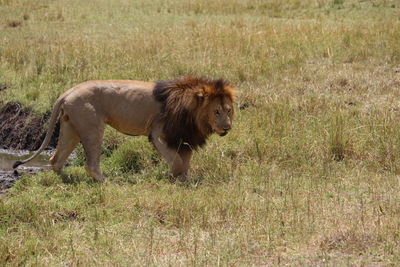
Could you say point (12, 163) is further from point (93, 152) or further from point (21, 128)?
point (93, 152)

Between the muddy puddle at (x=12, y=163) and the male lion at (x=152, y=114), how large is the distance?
706mm

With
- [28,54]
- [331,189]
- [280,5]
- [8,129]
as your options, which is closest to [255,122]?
[331,189]

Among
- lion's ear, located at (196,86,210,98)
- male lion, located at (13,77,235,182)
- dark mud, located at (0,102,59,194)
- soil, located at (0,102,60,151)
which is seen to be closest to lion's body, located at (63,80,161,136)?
male lion, located at (13,77,235,182)

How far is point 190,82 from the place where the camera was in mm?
7434

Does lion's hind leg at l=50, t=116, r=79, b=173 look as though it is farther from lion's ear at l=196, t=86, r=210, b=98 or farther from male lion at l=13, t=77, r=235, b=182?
lion's ear at l=196, t=86, r=210, b=98

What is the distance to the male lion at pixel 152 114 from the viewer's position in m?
7.25

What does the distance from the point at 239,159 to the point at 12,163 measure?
2.94 meters

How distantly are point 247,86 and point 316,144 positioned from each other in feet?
8.80

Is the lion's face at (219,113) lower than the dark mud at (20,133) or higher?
higher

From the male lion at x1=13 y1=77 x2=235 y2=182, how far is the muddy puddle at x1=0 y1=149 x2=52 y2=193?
706 millimetres

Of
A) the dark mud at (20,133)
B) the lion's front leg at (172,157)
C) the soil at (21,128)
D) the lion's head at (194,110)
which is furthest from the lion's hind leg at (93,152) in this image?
the soil at (21,128)

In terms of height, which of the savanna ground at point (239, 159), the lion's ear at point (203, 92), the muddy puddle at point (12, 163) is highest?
the lion's ear at point (203, 92)

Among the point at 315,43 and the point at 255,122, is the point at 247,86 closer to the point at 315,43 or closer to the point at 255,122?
the point at 255,122

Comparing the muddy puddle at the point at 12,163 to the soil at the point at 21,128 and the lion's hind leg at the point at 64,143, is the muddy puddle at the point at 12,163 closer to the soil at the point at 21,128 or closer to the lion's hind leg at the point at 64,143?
the soil at the point at 21,128
